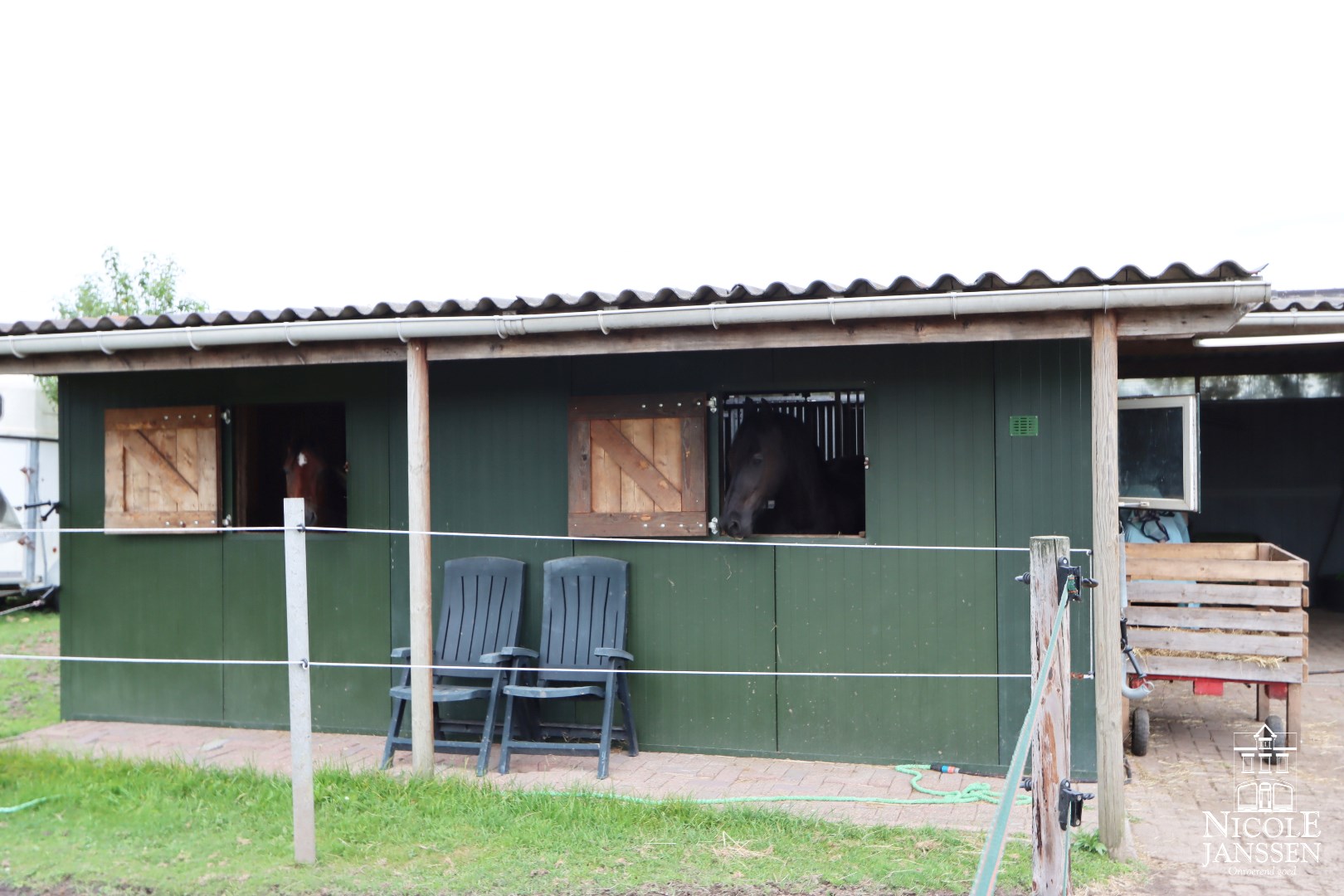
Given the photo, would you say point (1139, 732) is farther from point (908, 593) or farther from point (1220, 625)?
point (908, 593)

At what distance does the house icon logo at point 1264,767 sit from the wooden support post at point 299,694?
12.9ft

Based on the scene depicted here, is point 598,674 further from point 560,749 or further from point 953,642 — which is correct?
point 953,642

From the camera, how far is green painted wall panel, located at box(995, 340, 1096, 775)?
5219 mm

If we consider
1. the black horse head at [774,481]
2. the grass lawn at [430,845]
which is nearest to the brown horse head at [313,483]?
the grass lawn at [430,845]

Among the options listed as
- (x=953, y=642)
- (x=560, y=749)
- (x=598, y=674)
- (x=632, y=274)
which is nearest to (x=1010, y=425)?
(x=953, y=642)

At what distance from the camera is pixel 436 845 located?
4.23m

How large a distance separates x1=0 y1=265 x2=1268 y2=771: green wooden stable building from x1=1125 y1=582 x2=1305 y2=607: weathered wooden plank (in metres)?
0.73

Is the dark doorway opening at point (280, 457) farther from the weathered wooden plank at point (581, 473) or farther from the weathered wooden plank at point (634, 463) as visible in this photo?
the weathered wooden plank at point (634, 463)

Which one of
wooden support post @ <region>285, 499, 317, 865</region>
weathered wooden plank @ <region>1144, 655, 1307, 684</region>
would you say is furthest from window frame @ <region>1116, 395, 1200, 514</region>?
wooden support post @ <region>285, 499, 317, 865</region>

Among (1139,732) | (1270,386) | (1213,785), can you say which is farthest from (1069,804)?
(1270,386)

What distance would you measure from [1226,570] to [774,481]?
2441 mm

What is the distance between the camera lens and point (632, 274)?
43.7 m

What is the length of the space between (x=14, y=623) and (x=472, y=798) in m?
9.57

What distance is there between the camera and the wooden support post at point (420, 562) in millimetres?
5277
